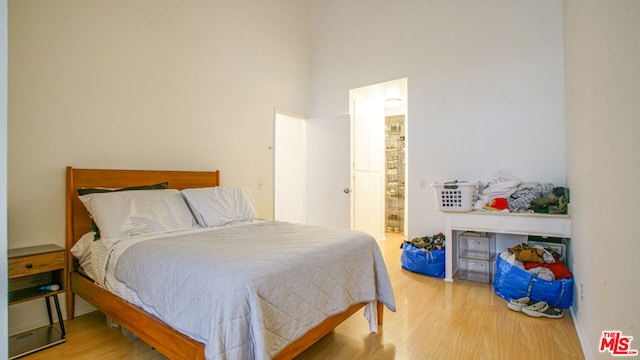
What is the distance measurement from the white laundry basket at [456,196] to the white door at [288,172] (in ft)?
9.57

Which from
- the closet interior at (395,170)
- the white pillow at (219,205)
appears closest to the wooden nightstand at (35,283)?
the white pillow at (219,205)

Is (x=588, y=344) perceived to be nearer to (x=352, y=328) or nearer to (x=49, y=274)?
(x=352, y=328)

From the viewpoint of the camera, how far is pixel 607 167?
133 cm

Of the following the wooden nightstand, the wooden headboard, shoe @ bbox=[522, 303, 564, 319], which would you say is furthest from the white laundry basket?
the wooden nightstand

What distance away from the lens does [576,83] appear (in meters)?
2.14

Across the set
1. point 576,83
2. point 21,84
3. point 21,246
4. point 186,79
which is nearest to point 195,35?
point 186,79

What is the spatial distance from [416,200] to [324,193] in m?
1.32

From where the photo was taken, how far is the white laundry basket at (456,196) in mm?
2896

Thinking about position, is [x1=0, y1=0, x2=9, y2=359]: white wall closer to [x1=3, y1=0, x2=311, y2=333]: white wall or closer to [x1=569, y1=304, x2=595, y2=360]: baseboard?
[x1=3, y1=0, x2=311, y2=333]: white wall

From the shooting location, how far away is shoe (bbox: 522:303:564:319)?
2.18 metres

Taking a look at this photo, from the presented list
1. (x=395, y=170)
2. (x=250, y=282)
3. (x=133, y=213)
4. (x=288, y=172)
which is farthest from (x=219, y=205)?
(x=395, y=170)

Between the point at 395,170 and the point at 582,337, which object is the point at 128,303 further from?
the point at 395,170

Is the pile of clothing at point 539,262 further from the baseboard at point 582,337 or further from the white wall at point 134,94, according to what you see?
the white wall at point 134,94

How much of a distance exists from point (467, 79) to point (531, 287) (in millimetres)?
2294
